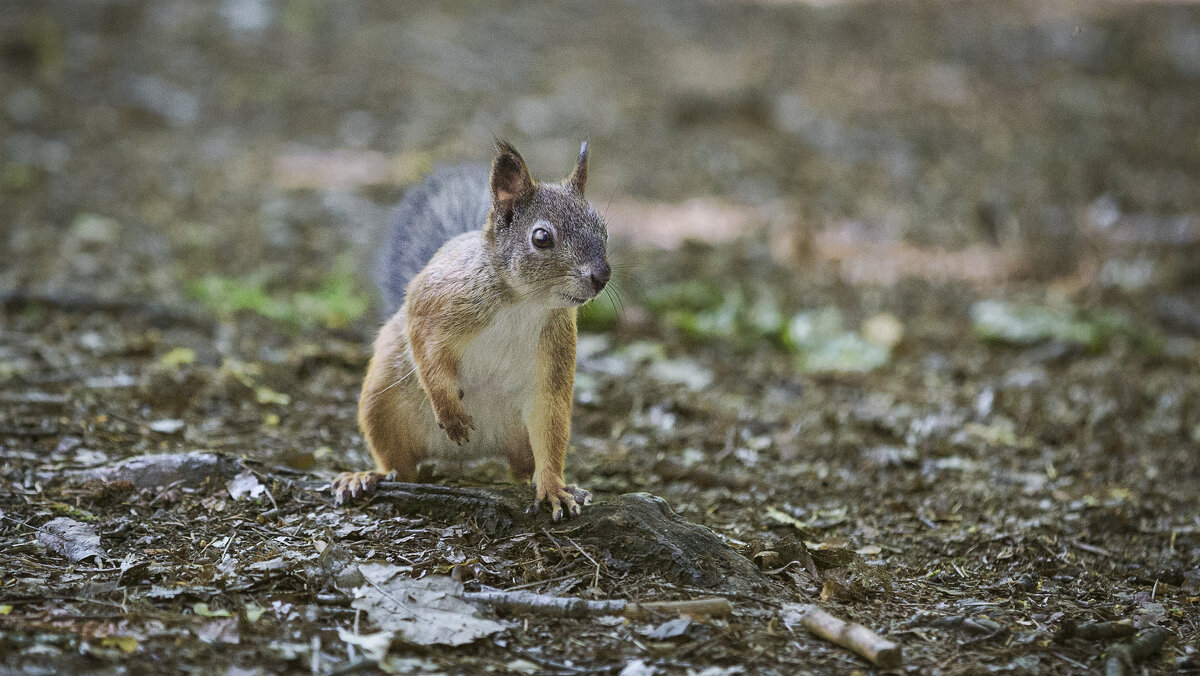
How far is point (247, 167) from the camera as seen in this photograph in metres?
7.83

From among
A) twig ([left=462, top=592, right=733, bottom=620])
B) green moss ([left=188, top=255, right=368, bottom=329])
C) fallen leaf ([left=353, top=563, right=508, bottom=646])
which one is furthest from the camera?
green moss ([left=188, top=255, right=368, bottom=329])

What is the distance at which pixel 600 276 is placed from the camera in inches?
114

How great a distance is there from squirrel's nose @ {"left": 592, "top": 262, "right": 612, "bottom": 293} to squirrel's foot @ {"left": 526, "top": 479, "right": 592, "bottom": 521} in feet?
2.21

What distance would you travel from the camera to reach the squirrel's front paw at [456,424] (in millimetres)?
3119

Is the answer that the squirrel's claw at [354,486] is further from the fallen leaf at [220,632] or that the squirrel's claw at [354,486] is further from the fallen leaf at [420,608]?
→ the fallen leaf at [220,632]

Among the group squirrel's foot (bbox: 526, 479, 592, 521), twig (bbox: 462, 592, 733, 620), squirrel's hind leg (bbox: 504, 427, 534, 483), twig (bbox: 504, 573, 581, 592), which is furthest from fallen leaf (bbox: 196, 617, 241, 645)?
squirrel's hind leg (bbox: 504, 427, 534, 483)

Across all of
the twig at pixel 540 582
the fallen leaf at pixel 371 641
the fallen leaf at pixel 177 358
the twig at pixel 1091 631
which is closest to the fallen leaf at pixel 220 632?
the fallen leaf at pixel 371 641

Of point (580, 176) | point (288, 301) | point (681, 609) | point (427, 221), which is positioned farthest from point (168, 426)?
point (681, 609)

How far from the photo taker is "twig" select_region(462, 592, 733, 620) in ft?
8.80

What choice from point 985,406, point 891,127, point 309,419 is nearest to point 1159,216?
point 891,127

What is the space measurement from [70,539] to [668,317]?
359 centimetres

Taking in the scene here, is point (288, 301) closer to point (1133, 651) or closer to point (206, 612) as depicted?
point (206, 612)

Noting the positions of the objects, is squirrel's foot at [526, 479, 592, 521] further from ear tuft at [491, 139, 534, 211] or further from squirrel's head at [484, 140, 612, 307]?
ear tuft at [491, 139, 534, 211]

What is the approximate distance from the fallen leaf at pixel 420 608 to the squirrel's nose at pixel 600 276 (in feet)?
3.00
